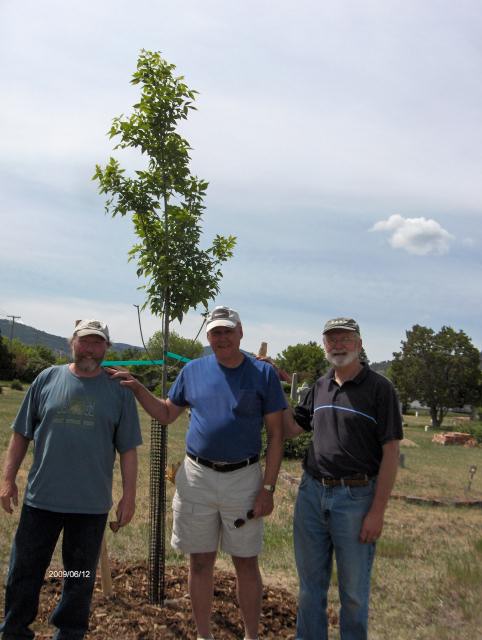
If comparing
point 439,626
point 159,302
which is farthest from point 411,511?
point 159,302

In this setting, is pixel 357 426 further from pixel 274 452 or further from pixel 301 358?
pixel 301 358

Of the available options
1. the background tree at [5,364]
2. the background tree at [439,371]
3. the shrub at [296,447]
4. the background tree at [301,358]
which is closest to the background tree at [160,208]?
the shrub at [296,447]

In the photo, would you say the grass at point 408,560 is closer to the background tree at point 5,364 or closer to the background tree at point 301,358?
the background tree at point 5,364

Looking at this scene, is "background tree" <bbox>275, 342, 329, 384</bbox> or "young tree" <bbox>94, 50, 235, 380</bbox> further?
"background tree" <bbox>275, 342, 329, 384</bbox>

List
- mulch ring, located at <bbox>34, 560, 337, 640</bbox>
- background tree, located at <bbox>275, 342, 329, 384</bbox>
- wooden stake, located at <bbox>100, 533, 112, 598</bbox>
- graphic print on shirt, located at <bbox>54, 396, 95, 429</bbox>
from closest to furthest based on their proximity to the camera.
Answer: graphic print on shirt, located at <bbox>54, 396, 95, 429</bbox> < mulch ring, located at <bbox>34, 560, 337, 640</bbox> < wooden stake, located at <bbox>100, 533, 112, 598</bbox> < background tree, located at <bbox>275, 342, 329, 384</bbox>

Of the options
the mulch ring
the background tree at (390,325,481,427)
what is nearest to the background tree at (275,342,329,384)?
the background tree at (390,325,481,427)

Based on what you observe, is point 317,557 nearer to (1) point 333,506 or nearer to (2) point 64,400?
(1) point 333,506

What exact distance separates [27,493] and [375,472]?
195 centimetres

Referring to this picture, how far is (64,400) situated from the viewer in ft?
11.6

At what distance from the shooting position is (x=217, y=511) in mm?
3904

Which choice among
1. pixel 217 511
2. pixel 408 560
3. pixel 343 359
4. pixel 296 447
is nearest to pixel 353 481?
pixel 343 359

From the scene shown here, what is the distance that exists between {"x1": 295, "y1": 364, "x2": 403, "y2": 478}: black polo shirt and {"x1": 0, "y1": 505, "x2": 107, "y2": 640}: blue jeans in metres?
1.35

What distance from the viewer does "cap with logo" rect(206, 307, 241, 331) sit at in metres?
3.89

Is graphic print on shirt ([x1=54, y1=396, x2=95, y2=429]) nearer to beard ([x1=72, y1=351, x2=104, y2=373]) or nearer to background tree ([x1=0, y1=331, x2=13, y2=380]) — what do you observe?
beard ([x1=72, y1=351, x2=104, y2=373])
